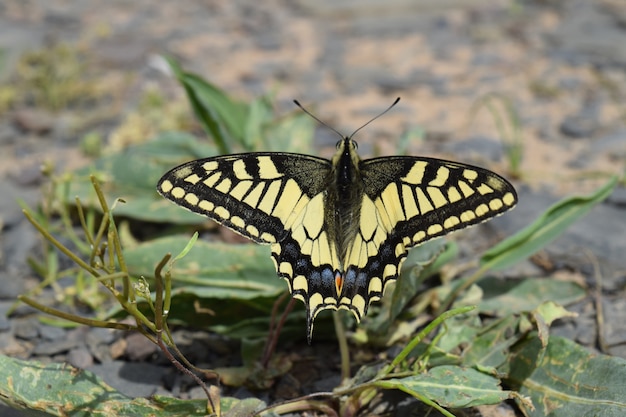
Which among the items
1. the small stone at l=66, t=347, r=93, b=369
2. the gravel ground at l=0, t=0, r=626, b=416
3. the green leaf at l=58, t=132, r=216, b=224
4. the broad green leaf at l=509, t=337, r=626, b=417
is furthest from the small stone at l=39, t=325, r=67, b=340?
the broad green leaf at l=509, t=337, r=626, b=417

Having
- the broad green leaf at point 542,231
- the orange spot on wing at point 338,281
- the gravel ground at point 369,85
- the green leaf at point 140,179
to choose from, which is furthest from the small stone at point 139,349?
the broad green leaf at point 542,231

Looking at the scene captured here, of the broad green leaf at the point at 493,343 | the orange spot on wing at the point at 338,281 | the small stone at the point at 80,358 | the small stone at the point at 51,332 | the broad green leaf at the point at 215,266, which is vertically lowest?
the small stone at the point at 80,358

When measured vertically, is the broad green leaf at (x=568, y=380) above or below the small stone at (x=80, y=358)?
above

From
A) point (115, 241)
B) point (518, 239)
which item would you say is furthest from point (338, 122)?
point (115, 241)

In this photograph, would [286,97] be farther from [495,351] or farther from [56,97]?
[495,351]

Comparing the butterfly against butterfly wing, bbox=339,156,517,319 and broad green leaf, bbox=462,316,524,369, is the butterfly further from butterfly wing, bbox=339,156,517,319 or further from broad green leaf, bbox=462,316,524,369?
broad green leaf, bbox=462,316,524,369

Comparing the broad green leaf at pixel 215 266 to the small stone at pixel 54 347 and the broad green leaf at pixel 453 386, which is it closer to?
the small stone at pixel 54 347
